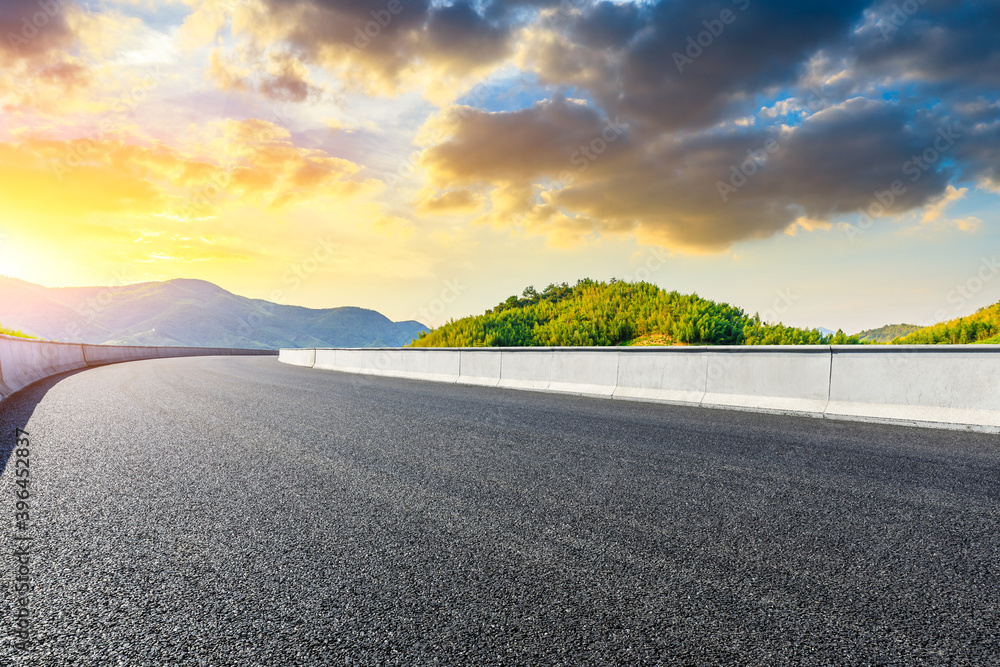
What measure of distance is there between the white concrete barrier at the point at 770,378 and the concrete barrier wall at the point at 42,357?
1329cm

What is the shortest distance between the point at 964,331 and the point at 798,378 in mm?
20038

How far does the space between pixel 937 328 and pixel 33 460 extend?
98.0 feet

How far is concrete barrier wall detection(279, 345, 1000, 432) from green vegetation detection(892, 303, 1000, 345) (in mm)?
15914

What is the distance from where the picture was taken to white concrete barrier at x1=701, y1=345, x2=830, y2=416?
934 centimetres

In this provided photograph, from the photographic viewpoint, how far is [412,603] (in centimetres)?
275

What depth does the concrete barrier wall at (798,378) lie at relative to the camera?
7.96 metres

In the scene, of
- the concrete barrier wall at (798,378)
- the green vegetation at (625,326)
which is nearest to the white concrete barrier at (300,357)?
the green vegetation at (625,326)

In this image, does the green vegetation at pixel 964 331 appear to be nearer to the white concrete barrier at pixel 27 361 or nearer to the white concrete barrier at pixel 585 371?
the white concrete barrier at pixel 585 371

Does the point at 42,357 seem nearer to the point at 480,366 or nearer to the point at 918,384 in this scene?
the point at 480,366

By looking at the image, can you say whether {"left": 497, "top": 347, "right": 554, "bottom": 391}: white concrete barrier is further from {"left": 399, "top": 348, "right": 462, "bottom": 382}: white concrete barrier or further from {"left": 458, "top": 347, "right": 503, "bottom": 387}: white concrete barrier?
{"left": 399, "top": 348, "right": 462, "bottom": 382}: white concrete barrier

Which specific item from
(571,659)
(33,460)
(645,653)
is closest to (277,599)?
(571,659)

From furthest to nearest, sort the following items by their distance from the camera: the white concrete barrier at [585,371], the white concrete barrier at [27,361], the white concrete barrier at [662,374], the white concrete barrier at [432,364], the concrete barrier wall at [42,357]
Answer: the white concrete barrier at [432,364], the concrete barrier wall at [42,357], the white concrete barrier at [27,361], the white concrete barrier at [585,371], the white concrete barrier at [662,374]

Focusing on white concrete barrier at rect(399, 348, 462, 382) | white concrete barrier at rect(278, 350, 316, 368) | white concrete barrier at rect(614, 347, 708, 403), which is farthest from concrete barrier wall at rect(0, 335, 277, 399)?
white concrete barrier at rect(614, 347, 708, 403)

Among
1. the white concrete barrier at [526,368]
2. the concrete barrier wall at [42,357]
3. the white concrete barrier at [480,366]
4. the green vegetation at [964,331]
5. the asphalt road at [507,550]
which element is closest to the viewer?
the asphalt road at [507,550]
